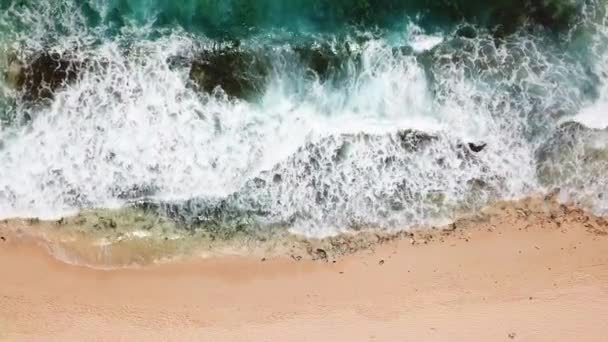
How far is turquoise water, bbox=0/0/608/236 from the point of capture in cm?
979

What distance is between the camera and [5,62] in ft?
32.7

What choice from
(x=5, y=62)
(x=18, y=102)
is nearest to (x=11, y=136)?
(x=18, y=102)

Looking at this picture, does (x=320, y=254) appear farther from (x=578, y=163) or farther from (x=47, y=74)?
(x=47, y=74)

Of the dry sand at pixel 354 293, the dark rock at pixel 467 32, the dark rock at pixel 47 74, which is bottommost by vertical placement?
the dry sand at pixel 354 293

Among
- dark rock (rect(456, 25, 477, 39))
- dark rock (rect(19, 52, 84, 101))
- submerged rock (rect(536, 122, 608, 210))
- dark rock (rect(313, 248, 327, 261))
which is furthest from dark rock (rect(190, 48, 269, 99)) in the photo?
submerged rock (rect(536, 122, 608, 210))

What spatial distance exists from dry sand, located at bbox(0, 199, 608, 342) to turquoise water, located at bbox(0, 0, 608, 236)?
2.06 feet

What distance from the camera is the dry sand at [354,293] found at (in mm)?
9477

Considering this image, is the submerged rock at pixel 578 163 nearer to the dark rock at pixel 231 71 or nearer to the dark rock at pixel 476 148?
the dark rock at pixel 476 148

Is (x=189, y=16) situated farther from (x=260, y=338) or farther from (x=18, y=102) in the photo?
(x=260, y=338)

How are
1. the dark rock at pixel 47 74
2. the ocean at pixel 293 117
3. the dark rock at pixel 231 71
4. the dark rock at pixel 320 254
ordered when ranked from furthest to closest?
the dark rock at pixel 231 71, the dark rock at pixel 47 74, the ocean at pixel 293 117, the dark rock at pixel 320 254

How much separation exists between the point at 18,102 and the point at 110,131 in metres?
1.59

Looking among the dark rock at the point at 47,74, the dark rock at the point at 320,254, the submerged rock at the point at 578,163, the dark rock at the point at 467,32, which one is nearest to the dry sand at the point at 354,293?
the dark rock at the point at 320,254

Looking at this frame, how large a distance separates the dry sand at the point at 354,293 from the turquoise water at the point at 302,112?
2.06 ft

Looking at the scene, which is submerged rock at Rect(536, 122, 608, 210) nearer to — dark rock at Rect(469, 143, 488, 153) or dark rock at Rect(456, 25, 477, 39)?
dark rock at Rect(469, 143, 488, 153)
